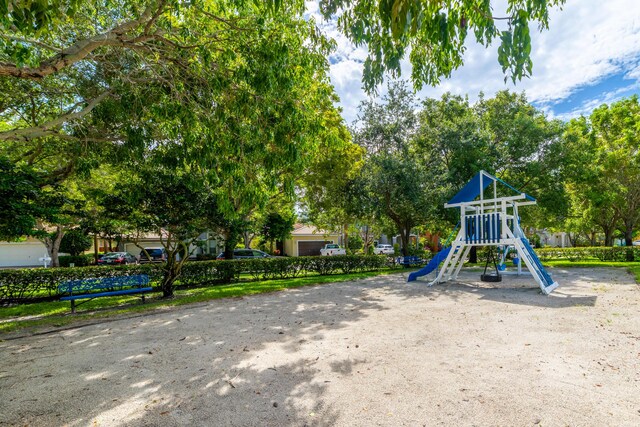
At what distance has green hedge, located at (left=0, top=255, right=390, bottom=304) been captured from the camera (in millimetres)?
11625

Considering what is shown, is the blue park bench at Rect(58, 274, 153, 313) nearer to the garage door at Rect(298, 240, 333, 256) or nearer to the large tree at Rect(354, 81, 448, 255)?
the large tree at Rect(354, 81, 448, 255)

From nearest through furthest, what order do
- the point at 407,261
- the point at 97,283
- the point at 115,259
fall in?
the point at 97,283 → the point at 407,261 → the point at 115,259

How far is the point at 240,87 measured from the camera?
696 centimetres

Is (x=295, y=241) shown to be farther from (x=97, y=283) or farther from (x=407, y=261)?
(x=97, y=283)

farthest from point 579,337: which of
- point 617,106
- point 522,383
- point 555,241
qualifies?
point 555,241

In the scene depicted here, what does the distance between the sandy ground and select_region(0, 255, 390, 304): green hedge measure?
6.16 metres

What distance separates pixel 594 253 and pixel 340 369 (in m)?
27.4

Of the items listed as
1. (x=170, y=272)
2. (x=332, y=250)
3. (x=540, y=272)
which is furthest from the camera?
(x=332, y=250)

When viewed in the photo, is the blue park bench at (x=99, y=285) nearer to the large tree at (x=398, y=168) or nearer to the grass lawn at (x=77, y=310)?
the grass lawn at (x=77, y=310)

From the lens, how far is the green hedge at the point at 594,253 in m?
22.8

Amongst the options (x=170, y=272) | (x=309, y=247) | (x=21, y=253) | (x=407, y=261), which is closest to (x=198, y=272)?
(x=170, y=272)

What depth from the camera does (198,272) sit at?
14.8m

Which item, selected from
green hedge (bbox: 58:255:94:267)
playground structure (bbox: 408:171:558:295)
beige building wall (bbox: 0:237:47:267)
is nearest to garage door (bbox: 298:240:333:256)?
green hedge (bbox: 58:255:94:267)

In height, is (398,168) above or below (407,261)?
above
